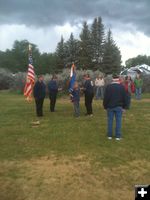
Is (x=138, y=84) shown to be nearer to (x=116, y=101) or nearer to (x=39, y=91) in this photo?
(x=39, y=91)

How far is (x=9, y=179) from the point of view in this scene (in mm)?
8359

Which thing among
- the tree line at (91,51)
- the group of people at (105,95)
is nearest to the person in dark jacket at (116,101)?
the group of people at (105,95)

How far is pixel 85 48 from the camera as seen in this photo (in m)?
71.2

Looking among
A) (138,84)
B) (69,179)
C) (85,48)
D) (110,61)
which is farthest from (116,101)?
(85,48)

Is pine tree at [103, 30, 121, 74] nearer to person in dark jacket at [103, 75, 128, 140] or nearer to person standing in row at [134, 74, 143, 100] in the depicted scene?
person standing in row at [134, 74, 143, 100]

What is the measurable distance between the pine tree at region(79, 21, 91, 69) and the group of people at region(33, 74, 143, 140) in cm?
4370

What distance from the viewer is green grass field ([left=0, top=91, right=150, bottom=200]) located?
7754mm

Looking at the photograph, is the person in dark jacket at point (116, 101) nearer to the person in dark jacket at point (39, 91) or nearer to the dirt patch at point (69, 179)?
the dirt patch at point (69, 179)

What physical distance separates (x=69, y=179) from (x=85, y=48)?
63.8 metres

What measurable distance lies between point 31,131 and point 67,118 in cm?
331

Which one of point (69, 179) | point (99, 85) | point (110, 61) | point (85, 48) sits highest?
point (85, 48)

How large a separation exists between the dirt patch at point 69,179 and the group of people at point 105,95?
2.25 meters

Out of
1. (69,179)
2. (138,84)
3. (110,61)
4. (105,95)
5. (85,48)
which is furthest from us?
(85,48)

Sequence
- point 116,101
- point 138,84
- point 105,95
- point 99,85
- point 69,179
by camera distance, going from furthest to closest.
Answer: point 99,85, point 138,84, point 105,95, point 116,101, point 69,179
